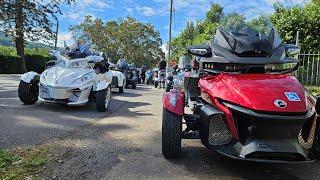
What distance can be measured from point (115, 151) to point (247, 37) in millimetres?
2040

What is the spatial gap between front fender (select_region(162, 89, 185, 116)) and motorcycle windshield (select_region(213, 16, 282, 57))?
80cm

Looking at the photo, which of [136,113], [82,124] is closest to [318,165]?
[82,124]

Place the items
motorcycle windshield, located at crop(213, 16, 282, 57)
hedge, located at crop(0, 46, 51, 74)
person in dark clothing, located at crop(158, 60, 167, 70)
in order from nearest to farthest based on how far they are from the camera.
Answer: motorcycle windshield, located at crop(213, 16, 282, 57) → person in dark clothing, located at crop(158, 60, 167, 70) → hedge, located at crop(0, 46, 51, 74)

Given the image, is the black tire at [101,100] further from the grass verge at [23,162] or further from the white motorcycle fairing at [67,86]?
the grass verge at [23,162]

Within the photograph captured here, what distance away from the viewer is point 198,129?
4781mm

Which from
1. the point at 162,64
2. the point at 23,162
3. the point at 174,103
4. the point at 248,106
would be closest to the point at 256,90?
the point at 248,106

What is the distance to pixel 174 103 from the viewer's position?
478cm

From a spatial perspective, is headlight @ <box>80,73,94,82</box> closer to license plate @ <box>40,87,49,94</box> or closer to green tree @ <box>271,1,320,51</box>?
license plate @ <box>40,87,49,94</box>

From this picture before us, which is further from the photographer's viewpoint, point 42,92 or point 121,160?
point 42,92

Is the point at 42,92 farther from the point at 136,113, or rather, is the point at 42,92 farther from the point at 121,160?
the point at 121,160

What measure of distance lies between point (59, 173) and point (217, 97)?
172 centimetres

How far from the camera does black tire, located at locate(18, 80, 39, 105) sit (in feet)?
29.1

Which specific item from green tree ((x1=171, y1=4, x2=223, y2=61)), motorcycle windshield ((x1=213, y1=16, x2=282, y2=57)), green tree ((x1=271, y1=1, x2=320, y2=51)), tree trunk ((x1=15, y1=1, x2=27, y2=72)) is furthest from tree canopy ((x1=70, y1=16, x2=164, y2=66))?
motorcycle windshield ((x1=213, y1=16, x2=282, y2=57))

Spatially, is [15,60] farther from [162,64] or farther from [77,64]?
[77,64]
